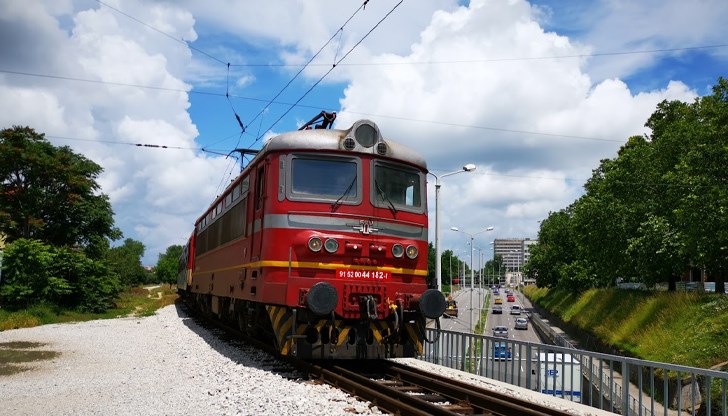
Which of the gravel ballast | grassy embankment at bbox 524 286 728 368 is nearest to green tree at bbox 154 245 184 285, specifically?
grassy embankment at bbox 524 286 728 368

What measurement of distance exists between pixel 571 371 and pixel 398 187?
14.0 feet

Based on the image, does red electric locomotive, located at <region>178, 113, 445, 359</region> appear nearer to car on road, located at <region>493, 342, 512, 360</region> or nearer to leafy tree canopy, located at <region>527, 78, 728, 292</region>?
car on road, located at <region>493, 342, 512, 360</region>

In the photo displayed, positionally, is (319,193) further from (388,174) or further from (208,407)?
(208,407)

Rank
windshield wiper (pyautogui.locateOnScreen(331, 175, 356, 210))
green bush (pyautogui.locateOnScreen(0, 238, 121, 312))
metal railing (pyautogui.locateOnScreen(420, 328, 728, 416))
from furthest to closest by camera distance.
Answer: green bush (pyautogui.locateOnScreen(0, 238, 121, 312)) < windshield wiper (pyautogui.locateOnScreen(331, 175, 356, 210)) < metal railing (pyautogui.locateOnScreen(420, 328, 728, 416))

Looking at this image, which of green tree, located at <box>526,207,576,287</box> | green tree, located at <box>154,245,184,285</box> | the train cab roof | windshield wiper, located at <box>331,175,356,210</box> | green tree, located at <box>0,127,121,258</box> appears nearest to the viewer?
windshield wiper, located at <box>331,175,356,210</box>

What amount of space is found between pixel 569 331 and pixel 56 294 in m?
41.7

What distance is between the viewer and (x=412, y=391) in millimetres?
9562

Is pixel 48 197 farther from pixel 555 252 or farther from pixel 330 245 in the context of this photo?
pixel 555 252

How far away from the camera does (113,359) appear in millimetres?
13805

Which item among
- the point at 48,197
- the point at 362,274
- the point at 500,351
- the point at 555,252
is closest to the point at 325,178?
the point at 362,274

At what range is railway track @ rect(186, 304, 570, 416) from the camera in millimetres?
7816

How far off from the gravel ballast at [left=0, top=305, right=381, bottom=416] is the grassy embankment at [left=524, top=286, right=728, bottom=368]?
46.2ft

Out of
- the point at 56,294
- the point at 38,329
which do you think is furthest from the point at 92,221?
the point at 38,329

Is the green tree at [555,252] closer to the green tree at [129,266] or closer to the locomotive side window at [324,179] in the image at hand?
the green tree at [129,266]
